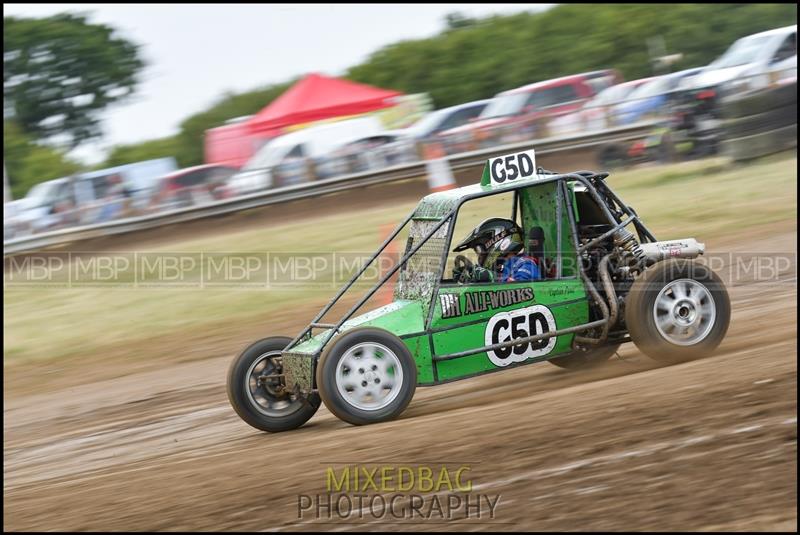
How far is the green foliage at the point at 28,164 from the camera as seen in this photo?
32.2 metres

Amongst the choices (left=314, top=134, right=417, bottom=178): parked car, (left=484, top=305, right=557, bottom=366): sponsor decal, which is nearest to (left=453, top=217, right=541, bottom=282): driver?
(left=484, top=305, right=557, bottom=366): sponsor decal

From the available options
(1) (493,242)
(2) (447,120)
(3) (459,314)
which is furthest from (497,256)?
(2) (447,120)

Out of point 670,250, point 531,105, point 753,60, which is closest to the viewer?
point 670,250

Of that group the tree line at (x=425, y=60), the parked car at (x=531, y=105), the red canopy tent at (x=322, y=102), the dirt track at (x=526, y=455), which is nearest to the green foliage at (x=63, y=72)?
the tree line at (x=425, y=60)

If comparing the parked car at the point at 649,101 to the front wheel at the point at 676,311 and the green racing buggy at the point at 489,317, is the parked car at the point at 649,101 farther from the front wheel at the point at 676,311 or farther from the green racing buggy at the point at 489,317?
the front wheel at the point at 676,311

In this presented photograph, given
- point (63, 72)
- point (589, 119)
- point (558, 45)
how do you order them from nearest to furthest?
point (589, 119) < point (558, 45) < point (63, 72)

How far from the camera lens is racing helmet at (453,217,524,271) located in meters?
7.09

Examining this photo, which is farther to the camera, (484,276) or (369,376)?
(484,276)

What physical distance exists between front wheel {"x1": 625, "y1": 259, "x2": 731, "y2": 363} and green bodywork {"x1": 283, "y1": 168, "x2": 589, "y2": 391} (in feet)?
1.30

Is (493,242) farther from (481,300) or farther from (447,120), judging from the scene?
(447,120)

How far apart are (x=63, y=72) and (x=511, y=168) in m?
35.6

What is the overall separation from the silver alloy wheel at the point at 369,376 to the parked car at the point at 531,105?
11.5 m

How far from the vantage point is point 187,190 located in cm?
1761

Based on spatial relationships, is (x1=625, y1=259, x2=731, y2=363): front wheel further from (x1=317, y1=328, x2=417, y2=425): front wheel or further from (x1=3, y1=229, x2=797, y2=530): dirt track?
(x1=317, y1=328, x2=417, y2=425): front wheel
